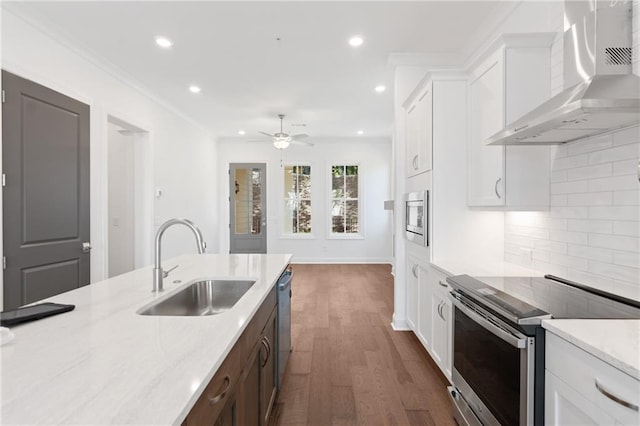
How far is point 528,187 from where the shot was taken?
2.08m

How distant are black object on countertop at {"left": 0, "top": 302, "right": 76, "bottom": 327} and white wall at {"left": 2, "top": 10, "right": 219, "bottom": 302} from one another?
2383 millimetres

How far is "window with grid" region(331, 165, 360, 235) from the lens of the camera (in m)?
7.64

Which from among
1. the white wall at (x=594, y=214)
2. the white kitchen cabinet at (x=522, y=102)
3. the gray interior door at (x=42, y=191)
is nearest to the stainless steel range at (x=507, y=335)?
the white wall at (x=594, y=214)

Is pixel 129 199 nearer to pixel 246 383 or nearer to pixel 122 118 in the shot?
pixel 122 118

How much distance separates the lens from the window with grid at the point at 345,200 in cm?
764

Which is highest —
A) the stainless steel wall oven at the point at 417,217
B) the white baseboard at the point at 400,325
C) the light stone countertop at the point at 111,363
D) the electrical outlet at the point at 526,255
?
the stainless steel wall oven at the point at 417,217

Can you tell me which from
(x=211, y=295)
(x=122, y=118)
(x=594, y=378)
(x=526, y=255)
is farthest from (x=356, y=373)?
(x=122, y=118)

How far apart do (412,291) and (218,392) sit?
98.0 inches

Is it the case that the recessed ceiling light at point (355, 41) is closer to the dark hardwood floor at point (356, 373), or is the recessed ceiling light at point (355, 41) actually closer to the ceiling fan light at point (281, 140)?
the ceiling fan light at point (281, 140)

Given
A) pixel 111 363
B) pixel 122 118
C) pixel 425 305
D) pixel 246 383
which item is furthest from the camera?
pixel 122 118

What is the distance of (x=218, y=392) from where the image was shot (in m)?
0.96

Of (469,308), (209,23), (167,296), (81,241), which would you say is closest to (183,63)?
(209,23)

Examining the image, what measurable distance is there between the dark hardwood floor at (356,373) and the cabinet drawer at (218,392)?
1.14 metres

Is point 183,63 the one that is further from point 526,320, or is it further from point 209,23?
point 526,320
